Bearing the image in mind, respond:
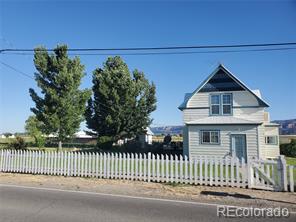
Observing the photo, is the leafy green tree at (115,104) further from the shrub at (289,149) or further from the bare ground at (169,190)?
the bare ground at (169,190)

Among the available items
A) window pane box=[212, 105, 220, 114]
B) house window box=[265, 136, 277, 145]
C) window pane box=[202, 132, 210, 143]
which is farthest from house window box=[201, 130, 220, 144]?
house window box=[265, 136, 277, 145]

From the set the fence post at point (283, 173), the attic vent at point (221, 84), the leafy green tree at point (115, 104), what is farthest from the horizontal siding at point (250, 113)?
the leafy green tree at point (115, 104)

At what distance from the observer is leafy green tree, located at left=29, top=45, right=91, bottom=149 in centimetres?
2561

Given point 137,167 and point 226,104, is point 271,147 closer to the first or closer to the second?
point 226,104

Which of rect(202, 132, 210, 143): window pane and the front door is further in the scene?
rect(202, 132, 210, 143): window pane

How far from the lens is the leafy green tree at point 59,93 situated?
2561cm

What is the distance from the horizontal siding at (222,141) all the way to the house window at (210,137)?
1.00 feet

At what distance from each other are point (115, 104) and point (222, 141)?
17724mm

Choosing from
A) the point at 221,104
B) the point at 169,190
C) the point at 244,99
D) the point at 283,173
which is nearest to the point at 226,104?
the point at 221,104

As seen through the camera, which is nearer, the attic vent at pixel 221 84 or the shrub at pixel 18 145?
the attic vent at pixel 221 84

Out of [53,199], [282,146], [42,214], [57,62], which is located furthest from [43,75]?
[282,146]

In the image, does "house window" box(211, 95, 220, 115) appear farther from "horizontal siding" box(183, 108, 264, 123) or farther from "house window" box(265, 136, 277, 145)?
"house window" box(265, 136, 277, 145)

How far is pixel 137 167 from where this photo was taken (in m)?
12.8

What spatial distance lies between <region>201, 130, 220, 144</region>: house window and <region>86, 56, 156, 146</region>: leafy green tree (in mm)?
15507
